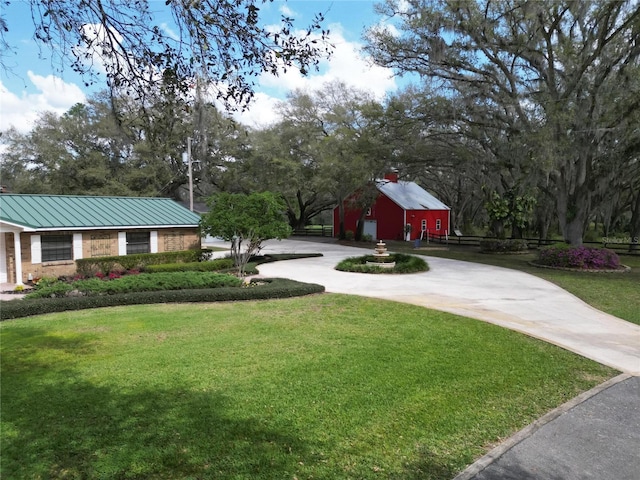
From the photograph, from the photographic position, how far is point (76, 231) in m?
16.6

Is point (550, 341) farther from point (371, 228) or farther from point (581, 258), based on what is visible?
point (371, 228)

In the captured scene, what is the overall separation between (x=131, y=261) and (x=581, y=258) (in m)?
19.7

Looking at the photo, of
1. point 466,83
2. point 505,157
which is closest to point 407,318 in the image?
point 466,83

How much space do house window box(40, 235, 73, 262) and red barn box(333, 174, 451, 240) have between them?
22666 mm

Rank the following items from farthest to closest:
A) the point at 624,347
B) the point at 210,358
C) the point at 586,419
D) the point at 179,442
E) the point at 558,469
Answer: the point at 624,347
the point at 210,358
the point at 586,419
the point at 179,442
the point at 558,469

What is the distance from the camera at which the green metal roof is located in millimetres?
15712

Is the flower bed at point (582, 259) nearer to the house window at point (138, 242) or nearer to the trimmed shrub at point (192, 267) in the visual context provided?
the trimmed shrub at point (192, 267)

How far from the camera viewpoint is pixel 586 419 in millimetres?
4664

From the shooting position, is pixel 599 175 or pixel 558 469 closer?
pixel 558 469

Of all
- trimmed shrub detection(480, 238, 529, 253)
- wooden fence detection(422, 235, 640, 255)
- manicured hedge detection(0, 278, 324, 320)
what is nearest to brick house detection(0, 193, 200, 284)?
manicured hedge detection(0, 278, 324, 320)

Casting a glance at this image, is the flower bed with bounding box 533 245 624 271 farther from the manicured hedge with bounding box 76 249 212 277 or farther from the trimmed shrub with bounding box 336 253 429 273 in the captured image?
the manicured hedge with bounding box 76 249 212 277

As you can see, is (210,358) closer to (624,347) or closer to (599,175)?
(624,347)

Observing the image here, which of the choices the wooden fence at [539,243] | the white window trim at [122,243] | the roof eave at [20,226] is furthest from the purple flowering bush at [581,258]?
the roof eave at [20,226]

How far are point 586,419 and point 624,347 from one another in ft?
12.4
